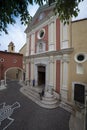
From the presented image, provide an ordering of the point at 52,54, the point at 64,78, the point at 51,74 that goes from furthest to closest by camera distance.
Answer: the point at 51,74 → the point at 52,54 → the point at 64,78

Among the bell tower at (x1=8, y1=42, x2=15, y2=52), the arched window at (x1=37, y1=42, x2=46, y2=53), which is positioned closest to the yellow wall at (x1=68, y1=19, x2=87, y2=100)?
the arched window at (x1=37, y1=42, x2=46, y2=53)

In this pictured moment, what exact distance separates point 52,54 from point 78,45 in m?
3.79

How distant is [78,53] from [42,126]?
25.2 ft

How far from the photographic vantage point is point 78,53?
38.5 ft

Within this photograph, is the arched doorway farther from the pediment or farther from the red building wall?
the pediment

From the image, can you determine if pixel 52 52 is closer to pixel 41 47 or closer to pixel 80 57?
pixel 41 47

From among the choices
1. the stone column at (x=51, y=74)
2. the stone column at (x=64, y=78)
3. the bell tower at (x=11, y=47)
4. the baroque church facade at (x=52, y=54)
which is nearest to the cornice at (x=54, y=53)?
the baroque church facade at (x=52, y=54)

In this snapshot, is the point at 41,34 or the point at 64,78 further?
the point at 41,34

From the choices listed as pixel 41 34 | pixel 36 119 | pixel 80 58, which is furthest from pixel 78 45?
pixel 36 119

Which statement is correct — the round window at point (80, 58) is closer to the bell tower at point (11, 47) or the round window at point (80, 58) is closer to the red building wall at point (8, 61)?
the red building wall at point (8, 61)

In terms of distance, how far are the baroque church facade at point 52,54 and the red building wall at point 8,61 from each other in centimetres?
396

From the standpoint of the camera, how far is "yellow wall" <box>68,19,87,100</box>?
11.3 m

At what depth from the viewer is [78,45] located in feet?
38.5

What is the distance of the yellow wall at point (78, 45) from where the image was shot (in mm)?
11336
